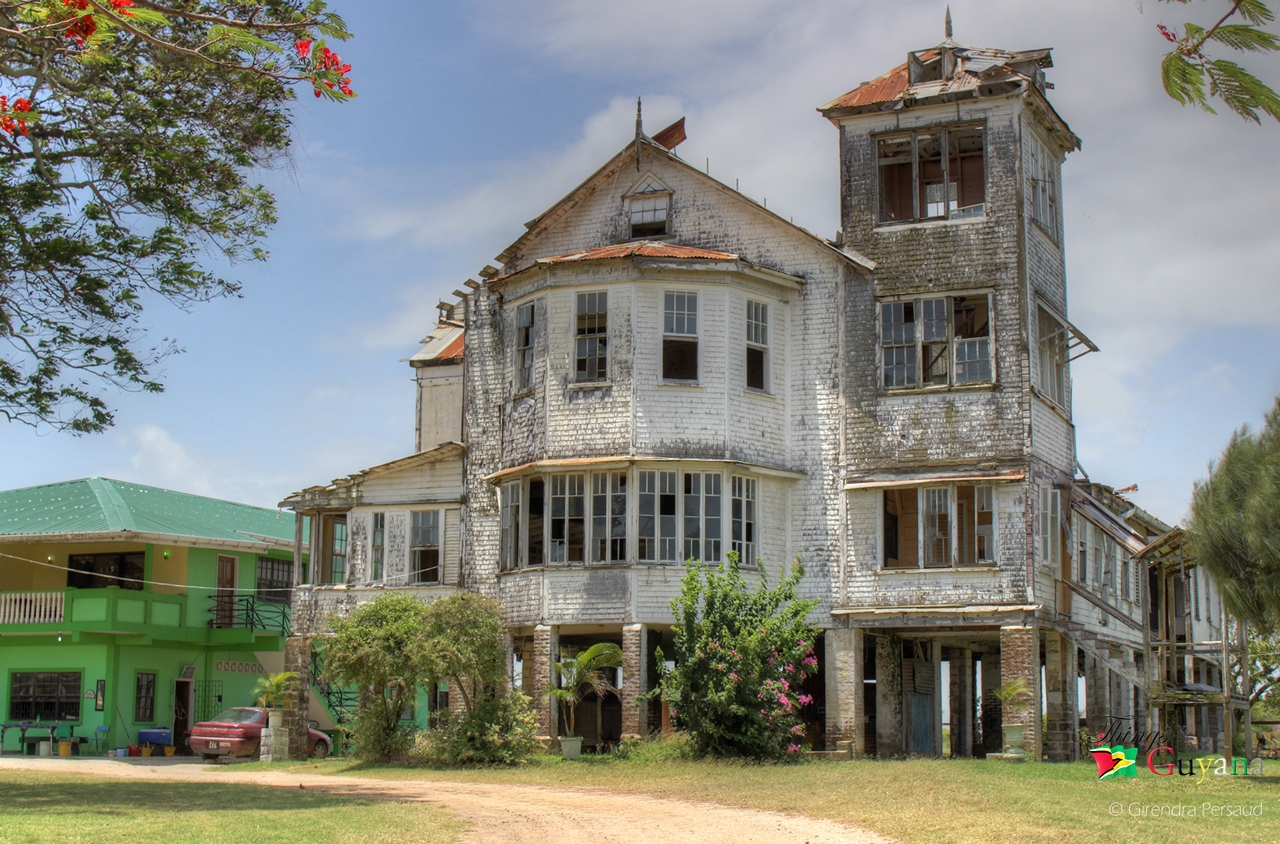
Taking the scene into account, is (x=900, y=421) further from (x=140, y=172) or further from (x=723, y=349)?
(x=140, y=172)

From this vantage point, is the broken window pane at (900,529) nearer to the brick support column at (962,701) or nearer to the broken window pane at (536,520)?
the brick support column at (962,701)

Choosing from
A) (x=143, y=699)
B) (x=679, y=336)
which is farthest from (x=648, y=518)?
(x=143, y=699)

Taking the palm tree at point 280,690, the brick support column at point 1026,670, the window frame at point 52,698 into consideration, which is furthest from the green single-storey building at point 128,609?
the brick support column at point 1026,670

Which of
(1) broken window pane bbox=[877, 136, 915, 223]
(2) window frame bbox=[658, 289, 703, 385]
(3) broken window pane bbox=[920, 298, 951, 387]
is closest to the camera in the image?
(3) broken window pane bbox=[920, 298, 951, 387]

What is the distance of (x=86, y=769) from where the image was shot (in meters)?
28.1

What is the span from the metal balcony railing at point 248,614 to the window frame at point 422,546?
36.2ft

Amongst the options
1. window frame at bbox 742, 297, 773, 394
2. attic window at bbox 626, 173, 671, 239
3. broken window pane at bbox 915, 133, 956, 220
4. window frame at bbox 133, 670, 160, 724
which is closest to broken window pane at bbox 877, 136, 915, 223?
broken window pane at bbox 915, 133, 956, 220

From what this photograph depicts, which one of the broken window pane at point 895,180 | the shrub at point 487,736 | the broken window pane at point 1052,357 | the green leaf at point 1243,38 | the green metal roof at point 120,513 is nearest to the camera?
the green leaf at point 1243,38

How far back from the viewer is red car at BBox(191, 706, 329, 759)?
3086 cm

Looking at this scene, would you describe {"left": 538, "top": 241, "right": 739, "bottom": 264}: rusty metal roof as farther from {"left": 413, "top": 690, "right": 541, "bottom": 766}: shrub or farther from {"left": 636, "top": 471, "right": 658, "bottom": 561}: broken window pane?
{"left": 413, "top": 690, "right": 541, "bottom": 766}: shrub

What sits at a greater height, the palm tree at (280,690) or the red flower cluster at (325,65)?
the red flower cluster at (325,65)

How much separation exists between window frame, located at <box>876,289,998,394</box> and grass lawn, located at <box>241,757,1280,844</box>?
7.26m

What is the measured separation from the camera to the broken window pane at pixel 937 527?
87.4ft

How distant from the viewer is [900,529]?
29.4m
